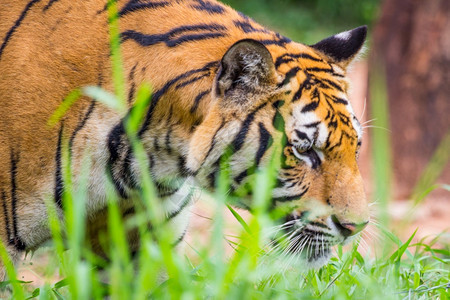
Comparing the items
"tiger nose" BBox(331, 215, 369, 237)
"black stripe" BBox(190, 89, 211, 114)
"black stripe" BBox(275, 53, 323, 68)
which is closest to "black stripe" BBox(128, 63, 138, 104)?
"black stripe" BBox(190, 89, 211, 114)

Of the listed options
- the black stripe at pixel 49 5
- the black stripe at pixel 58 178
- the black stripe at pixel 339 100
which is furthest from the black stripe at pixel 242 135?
the black stripe at pixel 49 5

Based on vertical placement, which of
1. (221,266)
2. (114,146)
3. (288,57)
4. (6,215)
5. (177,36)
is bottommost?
(6,215)

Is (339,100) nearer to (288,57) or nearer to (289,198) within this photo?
(288,57)

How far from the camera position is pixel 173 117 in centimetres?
303

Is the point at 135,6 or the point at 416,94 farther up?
the point at 135,6

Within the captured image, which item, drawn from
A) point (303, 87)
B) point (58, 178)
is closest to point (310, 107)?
point (303, 87)

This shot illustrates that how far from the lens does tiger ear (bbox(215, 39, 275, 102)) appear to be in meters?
2.85

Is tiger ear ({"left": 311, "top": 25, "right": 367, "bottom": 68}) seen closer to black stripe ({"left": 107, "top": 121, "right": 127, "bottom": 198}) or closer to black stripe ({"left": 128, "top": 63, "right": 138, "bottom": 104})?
black stripe ({"left": 128, "top": 63, "right": 138, "bottom": 104})

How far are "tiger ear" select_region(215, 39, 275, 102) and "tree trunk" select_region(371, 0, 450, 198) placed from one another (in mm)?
4312

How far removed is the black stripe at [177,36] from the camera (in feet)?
10.2

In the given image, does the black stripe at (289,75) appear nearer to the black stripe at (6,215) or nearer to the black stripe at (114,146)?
the black stripe at (114,146)

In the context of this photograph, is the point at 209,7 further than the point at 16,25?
Yes

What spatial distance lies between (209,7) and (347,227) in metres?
1.14

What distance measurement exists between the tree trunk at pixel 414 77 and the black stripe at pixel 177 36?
13.6ft
